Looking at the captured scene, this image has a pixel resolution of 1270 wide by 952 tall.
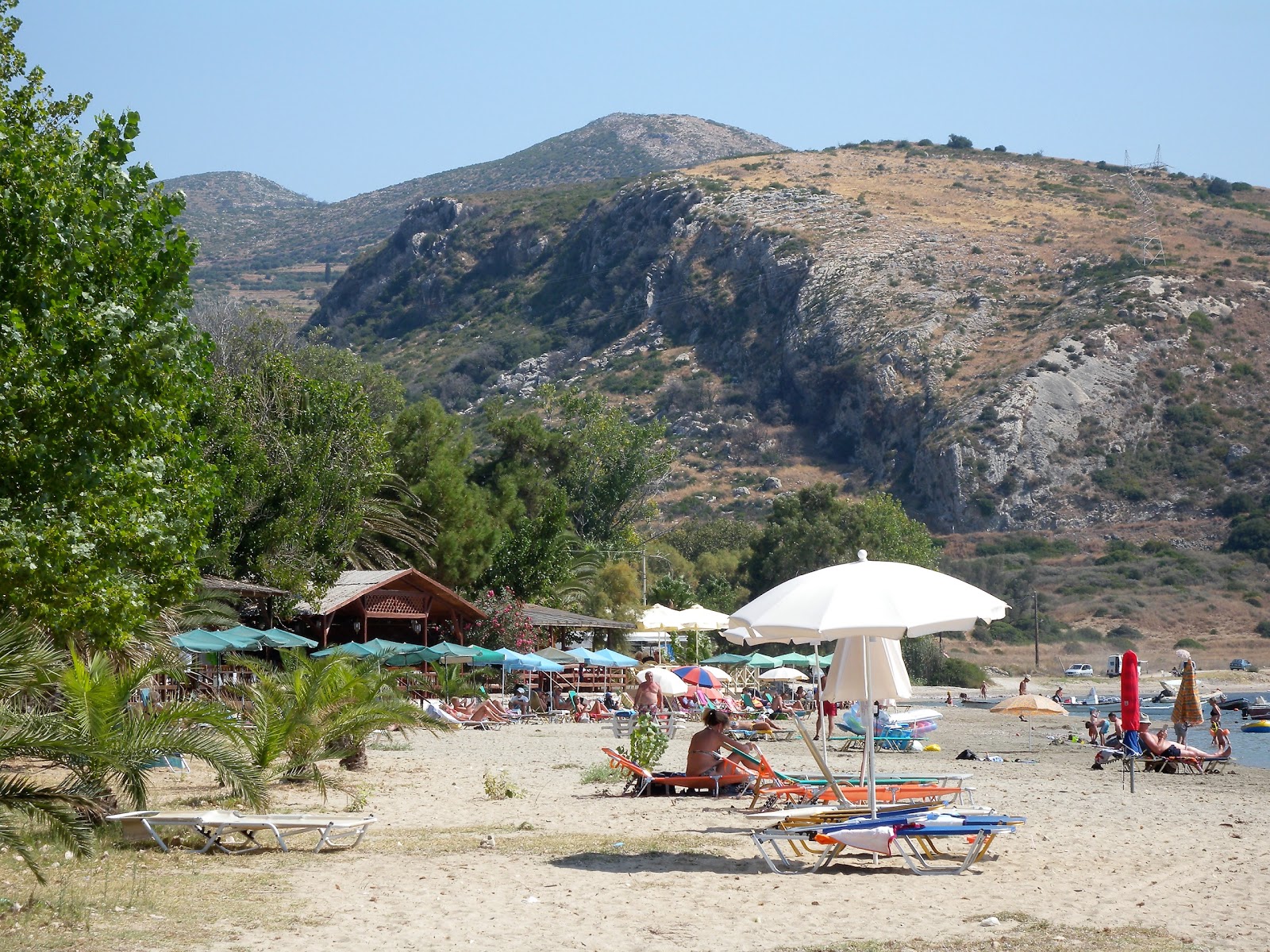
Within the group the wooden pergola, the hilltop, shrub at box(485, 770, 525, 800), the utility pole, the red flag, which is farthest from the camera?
the hilltop

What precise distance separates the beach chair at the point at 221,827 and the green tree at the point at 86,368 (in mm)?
1958

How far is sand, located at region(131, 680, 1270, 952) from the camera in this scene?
257 inches

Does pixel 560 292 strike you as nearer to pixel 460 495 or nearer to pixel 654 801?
pixel 460 495

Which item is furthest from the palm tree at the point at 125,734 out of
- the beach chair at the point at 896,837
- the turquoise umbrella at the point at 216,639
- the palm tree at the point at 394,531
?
the palm tree at the point at 394,531

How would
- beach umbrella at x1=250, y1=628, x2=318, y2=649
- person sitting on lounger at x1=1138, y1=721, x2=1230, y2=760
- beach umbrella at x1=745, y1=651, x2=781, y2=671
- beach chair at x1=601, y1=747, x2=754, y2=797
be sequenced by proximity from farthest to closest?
beach umbrella at x1=745, y1=651, x2=781, y2=671, beach umbrella at x1=250, y1=628, x2=318, y2=649, person sitting on lounger at x1=1138, y1=721, x2=1230, y2=760, beach chair at x1=601, y1=747, x2=754, y2=797

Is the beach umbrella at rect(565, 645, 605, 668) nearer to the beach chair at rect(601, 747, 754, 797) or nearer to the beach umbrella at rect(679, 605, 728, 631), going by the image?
the beach umbrella at rect(679, 605, 728, 631)

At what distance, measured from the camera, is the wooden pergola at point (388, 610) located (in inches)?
1148

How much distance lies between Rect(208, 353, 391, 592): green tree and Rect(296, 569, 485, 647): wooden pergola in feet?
2.18

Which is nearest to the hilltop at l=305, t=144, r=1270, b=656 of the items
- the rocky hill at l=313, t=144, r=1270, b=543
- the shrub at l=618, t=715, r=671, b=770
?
the rocky hill at l=313, t=144, r=1270, b=543

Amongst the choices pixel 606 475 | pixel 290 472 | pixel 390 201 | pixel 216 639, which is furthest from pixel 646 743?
pixel 390 201

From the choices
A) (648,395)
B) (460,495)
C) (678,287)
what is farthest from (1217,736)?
(678,287)

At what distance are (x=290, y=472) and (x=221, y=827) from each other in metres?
20.2

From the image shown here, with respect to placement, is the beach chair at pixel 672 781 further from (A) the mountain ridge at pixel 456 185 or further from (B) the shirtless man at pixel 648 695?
(A) the mountain ridge at pixel 456 185

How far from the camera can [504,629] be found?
33.0 meters
